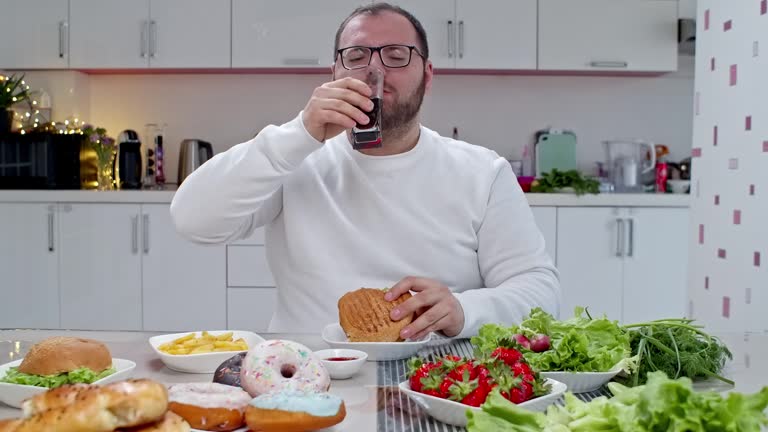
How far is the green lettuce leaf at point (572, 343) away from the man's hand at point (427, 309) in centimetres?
13

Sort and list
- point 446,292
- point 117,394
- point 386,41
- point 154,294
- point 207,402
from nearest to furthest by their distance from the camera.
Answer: point 117,394, point 207,402, point 446,292, point 386,41, point 154,294

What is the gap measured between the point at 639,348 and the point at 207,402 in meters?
0.63

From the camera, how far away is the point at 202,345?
4.28 feet

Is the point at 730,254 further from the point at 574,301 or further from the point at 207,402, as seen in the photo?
the point at 207,402

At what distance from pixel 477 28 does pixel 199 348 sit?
3.17 metres

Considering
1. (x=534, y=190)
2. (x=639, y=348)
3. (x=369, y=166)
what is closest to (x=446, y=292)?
(x=639, y=348)

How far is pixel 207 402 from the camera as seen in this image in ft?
2.94

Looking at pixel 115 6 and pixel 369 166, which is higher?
pixel 115 6

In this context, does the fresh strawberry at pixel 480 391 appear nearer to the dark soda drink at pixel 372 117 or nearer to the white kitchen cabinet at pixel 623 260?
the dark soda drink at pixel 372 117

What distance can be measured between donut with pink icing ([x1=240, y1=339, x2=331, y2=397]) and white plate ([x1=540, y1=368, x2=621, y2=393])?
321mm

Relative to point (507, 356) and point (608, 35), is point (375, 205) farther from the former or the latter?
point (608, 35)

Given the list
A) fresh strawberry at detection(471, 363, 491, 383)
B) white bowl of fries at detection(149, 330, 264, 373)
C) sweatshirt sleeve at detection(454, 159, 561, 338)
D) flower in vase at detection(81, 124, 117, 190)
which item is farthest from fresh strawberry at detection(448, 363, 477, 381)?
flower in vase at detection(81, 124, 117, 190)

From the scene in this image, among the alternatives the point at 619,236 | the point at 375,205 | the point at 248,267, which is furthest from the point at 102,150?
the point at 375,205

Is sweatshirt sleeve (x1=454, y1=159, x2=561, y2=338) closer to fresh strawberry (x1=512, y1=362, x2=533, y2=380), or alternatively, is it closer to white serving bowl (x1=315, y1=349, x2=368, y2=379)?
white serving bowl (x1=315, y1=349, x2=368, y2=379)
